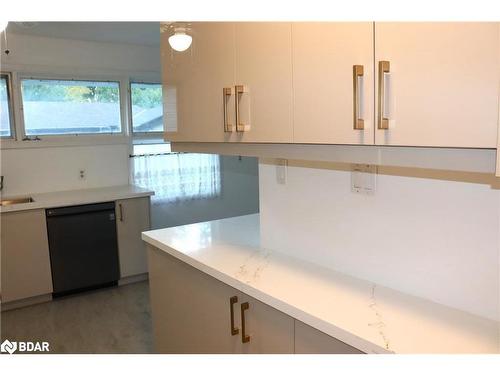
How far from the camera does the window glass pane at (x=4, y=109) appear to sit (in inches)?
145

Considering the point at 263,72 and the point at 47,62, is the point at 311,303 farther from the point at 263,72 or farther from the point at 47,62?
the point at 47,62

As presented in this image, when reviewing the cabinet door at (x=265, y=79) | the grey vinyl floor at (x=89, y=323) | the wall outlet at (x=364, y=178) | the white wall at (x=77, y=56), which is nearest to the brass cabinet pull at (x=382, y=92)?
the cabinet door at (x=265, y=79)

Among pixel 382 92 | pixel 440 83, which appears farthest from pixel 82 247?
pixel 440 83

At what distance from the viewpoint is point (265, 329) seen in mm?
1498

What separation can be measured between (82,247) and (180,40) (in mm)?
2375

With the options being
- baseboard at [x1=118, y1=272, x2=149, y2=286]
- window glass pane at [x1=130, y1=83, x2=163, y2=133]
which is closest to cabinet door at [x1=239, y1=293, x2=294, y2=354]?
A: baseboard at [x1=118, y1=272, x2=149, y2=286]

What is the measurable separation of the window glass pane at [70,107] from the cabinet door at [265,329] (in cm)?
310

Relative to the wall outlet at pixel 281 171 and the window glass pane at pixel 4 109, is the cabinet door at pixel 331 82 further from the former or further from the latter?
the window glass pane at pixel 4 109

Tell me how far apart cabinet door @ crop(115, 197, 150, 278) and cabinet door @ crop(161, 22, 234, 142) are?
1.94 m

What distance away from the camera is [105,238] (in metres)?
3.69

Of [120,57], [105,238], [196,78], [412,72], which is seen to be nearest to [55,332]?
[105,238]

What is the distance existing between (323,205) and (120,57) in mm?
3226

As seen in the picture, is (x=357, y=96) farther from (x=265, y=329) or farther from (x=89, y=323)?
(x=89, y=323)

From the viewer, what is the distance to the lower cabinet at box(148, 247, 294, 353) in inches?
58.4
